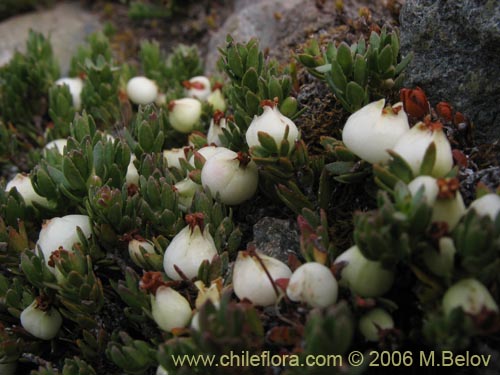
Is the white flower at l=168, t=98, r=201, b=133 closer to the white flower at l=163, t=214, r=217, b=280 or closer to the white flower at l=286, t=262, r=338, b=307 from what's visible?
the white flower at l=163, t=214, r=217, b=280

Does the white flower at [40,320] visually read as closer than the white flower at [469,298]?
No

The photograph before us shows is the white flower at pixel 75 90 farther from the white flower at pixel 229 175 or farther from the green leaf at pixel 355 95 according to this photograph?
the green leaf at pixel 355 95

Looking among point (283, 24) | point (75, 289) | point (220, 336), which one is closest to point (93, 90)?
point (283, 24)


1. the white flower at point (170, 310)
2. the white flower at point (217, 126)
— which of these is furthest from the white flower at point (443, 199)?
the white flower at point (217, 126)

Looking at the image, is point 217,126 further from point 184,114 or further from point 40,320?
point 40,320

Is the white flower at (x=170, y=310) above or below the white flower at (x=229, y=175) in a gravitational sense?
below

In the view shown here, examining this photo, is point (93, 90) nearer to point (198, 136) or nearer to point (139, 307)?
point (198, 136)
